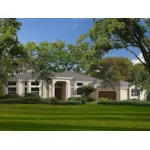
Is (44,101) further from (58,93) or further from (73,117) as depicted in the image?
(73,117)

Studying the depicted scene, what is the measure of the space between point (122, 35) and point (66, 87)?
209 centimetres

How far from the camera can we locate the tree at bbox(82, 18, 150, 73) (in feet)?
33.3

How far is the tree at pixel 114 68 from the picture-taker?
10188 mm

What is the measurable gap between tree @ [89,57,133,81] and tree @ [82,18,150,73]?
0.89 feet

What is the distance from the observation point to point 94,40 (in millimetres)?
10430

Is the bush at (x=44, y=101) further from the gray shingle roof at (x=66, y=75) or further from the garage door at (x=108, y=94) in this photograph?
the garage door at (x=108, y=94)

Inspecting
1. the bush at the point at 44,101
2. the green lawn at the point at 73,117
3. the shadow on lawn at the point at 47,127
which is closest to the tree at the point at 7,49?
the green lawn at the point at 73,117

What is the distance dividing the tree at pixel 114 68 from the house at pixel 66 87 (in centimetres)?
15
